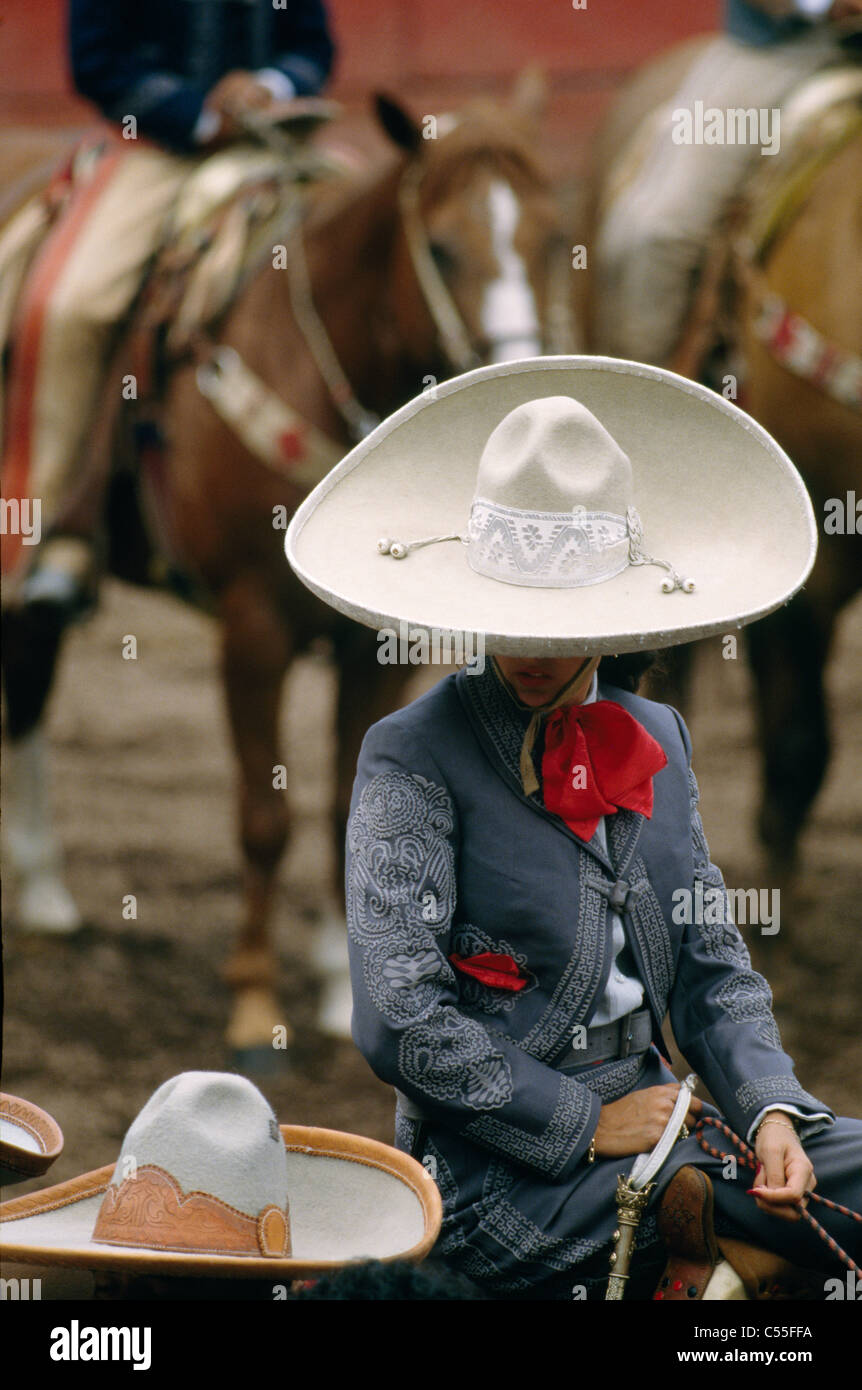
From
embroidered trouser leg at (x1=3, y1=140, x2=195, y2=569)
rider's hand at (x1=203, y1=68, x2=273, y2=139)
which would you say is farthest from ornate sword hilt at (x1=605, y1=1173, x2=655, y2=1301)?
rider's hand at (x1=203, y1=68, x2=273, y2=139)

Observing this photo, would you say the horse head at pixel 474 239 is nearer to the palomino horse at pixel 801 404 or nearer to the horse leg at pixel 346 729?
the palomino horse at pixel 801 404

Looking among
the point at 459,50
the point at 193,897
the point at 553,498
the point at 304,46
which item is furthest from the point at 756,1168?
the point at 459,50

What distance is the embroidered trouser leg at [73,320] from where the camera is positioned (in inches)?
192

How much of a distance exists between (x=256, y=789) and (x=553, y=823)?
2.67m

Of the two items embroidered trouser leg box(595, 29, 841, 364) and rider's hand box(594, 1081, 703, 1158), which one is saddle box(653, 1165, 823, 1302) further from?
embroidered trouser leg box(595, 29, 841, 364)

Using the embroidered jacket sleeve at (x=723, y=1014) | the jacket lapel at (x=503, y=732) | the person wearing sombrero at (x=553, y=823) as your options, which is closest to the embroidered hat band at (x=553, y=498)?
the person wearing sombrero at (x=553, y=823)

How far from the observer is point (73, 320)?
485 centimetres

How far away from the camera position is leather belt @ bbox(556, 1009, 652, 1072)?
207 centimetres

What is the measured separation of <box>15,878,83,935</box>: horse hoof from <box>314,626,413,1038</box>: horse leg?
0.89 metres

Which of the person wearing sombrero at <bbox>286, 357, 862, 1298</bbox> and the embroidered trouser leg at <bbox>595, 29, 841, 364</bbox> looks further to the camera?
the embroidered trouser leg at <bbox>595, 29, 841, 364</bbox>

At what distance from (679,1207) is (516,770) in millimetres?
513
